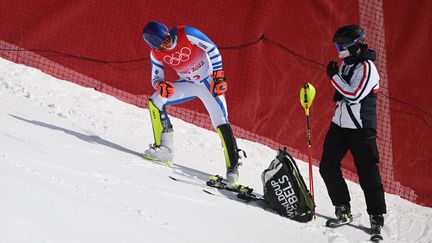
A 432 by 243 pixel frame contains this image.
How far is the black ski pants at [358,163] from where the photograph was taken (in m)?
5.10

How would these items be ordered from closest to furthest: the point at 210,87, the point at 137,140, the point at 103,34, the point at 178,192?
the point at 178,192 → the point at 210,87 → the point at 137,140 → the point at 103,34

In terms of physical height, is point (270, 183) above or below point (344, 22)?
below

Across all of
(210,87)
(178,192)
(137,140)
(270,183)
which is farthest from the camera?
(137,140)

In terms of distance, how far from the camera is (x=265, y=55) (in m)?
7.75

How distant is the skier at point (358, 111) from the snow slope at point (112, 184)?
1.18 feet

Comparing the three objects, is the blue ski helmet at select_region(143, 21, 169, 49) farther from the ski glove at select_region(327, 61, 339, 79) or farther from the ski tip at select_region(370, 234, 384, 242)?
the ski tip at select_region(370, 234, 384, 242)

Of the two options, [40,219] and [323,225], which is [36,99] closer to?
[323,225]

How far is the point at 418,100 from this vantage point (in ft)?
25.6

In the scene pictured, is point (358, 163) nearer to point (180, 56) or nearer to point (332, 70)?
point (332, 70)

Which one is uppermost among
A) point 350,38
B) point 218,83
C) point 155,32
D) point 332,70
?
point 350,38

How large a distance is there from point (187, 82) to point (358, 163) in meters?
1.73

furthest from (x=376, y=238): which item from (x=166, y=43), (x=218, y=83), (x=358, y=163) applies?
(x=166, y=43)

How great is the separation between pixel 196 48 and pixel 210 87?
1.28ft

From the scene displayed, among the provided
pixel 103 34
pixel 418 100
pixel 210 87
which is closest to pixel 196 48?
pixel 210 87
